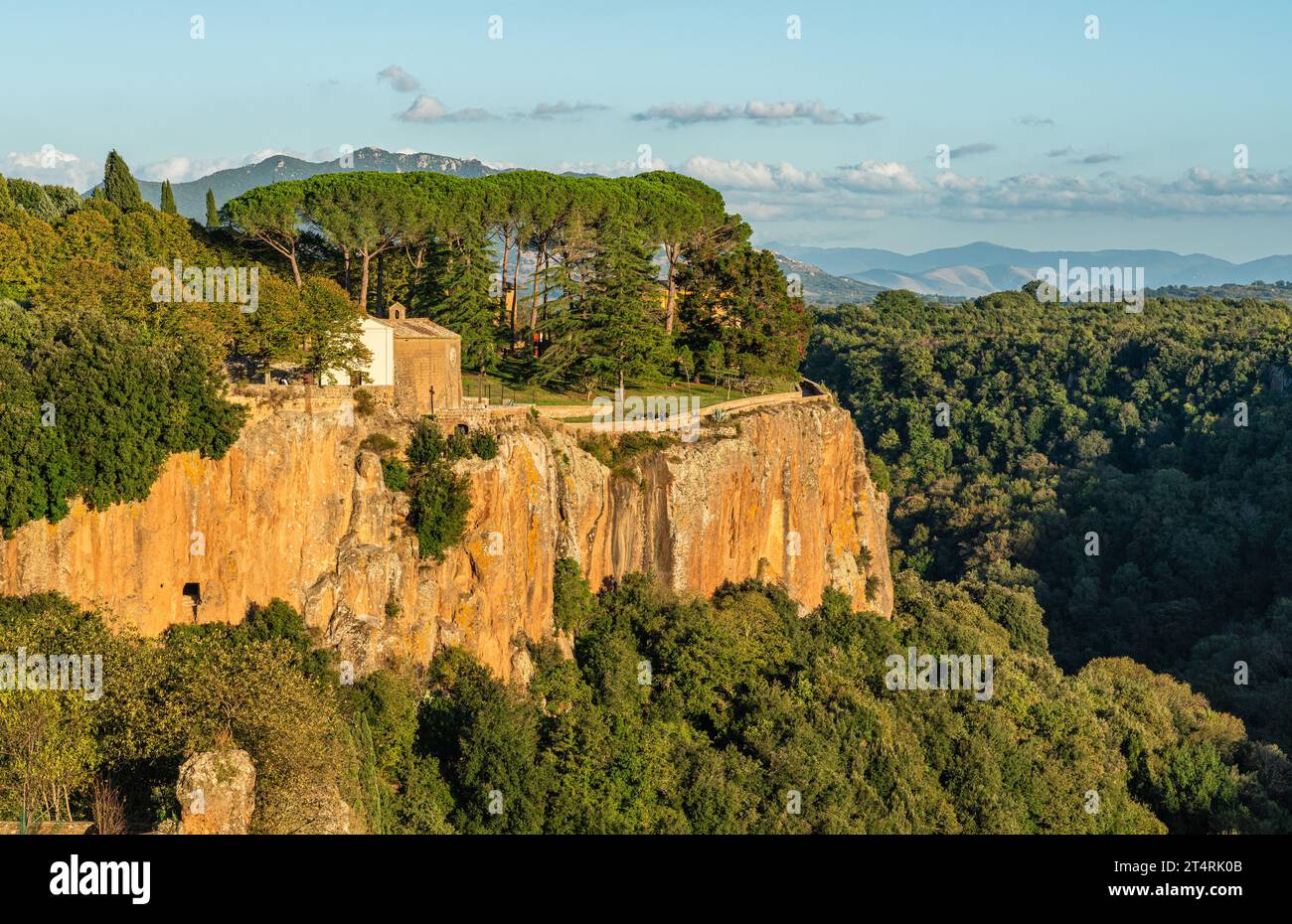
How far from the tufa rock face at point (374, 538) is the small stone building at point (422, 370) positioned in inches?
89.2

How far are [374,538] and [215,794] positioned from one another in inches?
548

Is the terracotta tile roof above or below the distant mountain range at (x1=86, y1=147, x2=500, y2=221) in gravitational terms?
below

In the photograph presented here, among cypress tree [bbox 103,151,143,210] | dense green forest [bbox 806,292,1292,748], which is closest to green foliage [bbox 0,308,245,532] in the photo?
cypress tree [bbox 103,151,143,210]

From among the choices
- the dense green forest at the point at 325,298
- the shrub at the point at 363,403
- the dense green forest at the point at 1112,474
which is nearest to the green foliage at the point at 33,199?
the dense green forest at the point at 325,298

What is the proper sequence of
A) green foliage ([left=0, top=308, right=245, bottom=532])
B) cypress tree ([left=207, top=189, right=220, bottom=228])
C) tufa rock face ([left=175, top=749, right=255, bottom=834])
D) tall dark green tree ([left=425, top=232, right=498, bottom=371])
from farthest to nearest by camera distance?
1. cypress tree ([left=207, top=189, right=220, bottom=228])
2. tall dark green tree ([left=425, top=232, right=498, bottom=371])
3. green foliage ([left=0, top=308, right=245, bottom=532])
4. tufa rock face ([left=175, top=749, right=255, bottom=834])

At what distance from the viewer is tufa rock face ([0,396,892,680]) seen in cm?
3139

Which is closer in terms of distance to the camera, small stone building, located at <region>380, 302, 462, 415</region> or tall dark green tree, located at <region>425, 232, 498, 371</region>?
small stone building, located at <region>380, 302, 462, 415</region>

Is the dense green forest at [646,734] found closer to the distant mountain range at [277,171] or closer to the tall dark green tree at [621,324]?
the tall dark green tree at [621,324]

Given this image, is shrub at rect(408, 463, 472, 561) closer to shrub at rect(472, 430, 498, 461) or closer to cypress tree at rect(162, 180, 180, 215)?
shrub at rect(472, 430, 498, 461)

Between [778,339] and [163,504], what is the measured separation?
3133 centimetres

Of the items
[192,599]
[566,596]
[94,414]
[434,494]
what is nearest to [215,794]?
[192,599]

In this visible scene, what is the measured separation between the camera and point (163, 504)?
104 ft

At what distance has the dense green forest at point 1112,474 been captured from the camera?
237 ft

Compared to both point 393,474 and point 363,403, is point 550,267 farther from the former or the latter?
point 393,474
